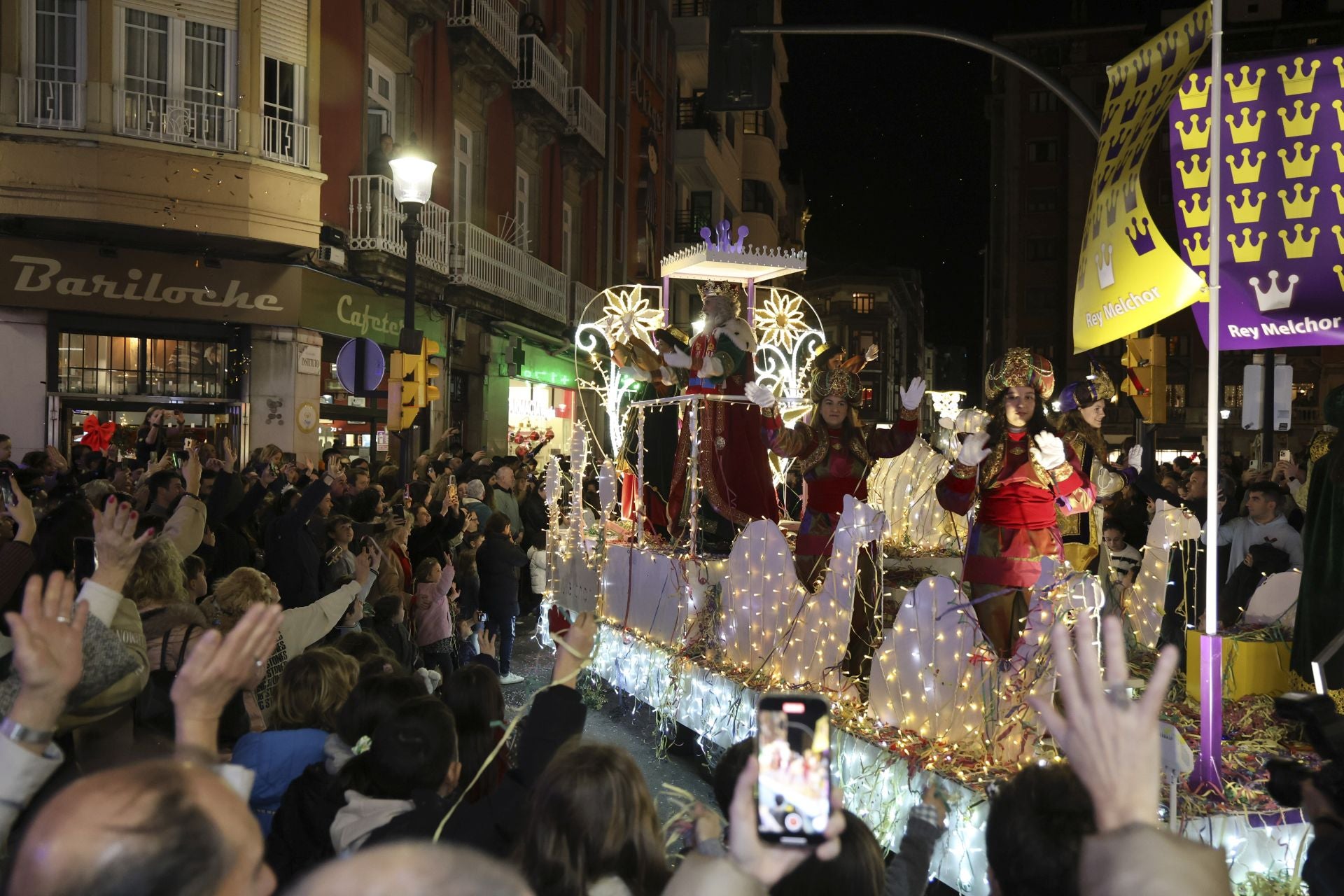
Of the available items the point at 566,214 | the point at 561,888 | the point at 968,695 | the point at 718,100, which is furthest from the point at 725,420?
the point at 566,214

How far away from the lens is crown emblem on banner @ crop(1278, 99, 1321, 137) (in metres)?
5.13

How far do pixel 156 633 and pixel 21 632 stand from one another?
225 centimetres

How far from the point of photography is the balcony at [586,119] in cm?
2719

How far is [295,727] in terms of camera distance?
410 centimetres

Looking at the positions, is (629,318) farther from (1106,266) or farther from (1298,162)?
(1298,162)

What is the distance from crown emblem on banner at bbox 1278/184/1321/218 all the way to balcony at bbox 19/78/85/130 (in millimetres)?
12886

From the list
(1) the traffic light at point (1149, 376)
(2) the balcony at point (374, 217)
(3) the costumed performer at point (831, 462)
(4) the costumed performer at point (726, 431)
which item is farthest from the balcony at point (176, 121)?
(1) the traffic light at point (1149, 376)

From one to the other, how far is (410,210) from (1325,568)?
8632mm

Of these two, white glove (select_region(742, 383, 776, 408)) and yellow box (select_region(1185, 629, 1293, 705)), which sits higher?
white glove (select_region(742, 383, 776, 408))

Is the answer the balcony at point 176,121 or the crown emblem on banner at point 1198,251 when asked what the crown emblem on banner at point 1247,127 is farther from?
the balcony at point 176,121

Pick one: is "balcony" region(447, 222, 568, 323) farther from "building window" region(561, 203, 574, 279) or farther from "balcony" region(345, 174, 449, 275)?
"balcony" region(345, 174, 449, 275)

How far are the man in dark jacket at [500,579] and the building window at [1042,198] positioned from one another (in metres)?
58.4

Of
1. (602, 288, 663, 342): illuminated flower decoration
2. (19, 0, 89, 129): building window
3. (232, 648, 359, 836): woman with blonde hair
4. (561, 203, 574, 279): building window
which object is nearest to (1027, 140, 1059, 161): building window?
(561, 203, 574, 279): building window

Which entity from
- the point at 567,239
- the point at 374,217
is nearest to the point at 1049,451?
the point at 374,217
